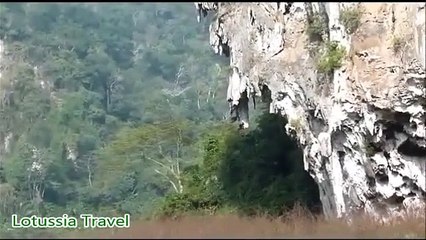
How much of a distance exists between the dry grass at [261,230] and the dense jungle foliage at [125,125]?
7.63 metres

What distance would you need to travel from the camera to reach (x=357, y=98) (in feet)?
38.4

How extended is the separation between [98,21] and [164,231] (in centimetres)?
4359

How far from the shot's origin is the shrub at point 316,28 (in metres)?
12.4

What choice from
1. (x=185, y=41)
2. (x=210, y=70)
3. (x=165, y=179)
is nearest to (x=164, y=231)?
(x=165, y=179)

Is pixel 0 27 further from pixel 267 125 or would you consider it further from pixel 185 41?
pixel 267 125

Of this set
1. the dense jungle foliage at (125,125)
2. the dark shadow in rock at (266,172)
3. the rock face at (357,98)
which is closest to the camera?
the rock face at (357,98)

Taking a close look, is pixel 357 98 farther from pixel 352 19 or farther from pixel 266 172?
pixel 266 172

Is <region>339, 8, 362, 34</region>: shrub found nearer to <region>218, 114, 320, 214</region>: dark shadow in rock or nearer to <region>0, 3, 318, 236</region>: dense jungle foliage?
<region>218, 114, 320, 214</region>: dark shadow in rock

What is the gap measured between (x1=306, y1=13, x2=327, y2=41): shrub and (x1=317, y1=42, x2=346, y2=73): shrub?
0.34 meters

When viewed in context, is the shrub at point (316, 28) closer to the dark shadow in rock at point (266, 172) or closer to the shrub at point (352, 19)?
the shrub at point (352, 19)

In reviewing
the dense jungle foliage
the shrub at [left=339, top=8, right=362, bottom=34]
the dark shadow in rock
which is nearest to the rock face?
the shrub at [left=339, top=8, right=362, bottom=34]

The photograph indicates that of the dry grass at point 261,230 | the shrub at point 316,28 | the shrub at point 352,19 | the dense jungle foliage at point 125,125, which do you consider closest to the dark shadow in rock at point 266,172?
the dense jungle foliage at point 125,125

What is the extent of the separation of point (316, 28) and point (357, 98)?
1.49 meters

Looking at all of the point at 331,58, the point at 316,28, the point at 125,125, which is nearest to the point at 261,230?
the point at 331,58
